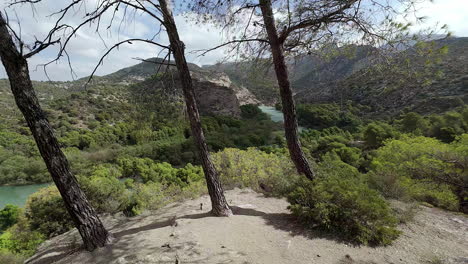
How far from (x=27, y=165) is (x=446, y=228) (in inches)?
1095

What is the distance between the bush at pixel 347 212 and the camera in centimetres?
355

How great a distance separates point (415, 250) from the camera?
348 cm

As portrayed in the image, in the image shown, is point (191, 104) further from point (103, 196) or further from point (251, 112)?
point (251, 112)

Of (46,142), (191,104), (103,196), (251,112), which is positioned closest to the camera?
(46,142)

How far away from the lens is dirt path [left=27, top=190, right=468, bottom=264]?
3131 millimetres

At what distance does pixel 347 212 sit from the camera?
146 inches

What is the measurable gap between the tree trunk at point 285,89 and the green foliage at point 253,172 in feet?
3.14

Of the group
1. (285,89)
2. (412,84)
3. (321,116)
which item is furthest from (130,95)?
(321,116)

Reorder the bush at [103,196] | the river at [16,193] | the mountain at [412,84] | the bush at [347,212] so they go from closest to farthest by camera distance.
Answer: the mountain at [412,84] → the bush at [347,212] → the bush at [103,196] → the river at [16,193]

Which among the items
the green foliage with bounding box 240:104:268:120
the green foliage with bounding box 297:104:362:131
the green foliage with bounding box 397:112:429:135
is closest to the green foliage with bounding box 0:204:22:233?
the green foliage with bounding box 397:112:429:135

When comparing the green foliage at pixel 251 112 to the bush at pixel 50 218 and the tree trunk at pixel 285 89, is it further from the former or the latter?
the tree trunk at pixel 285 89

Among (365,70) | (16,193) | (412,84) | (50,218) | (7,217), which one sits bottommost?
(16,193)

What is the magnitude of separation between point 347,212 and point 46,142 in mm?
4658

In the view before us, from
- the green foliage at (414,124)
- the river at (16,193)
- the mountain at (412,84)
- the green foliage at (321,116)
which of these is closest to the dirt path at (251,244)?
the mountain at (412,84)
